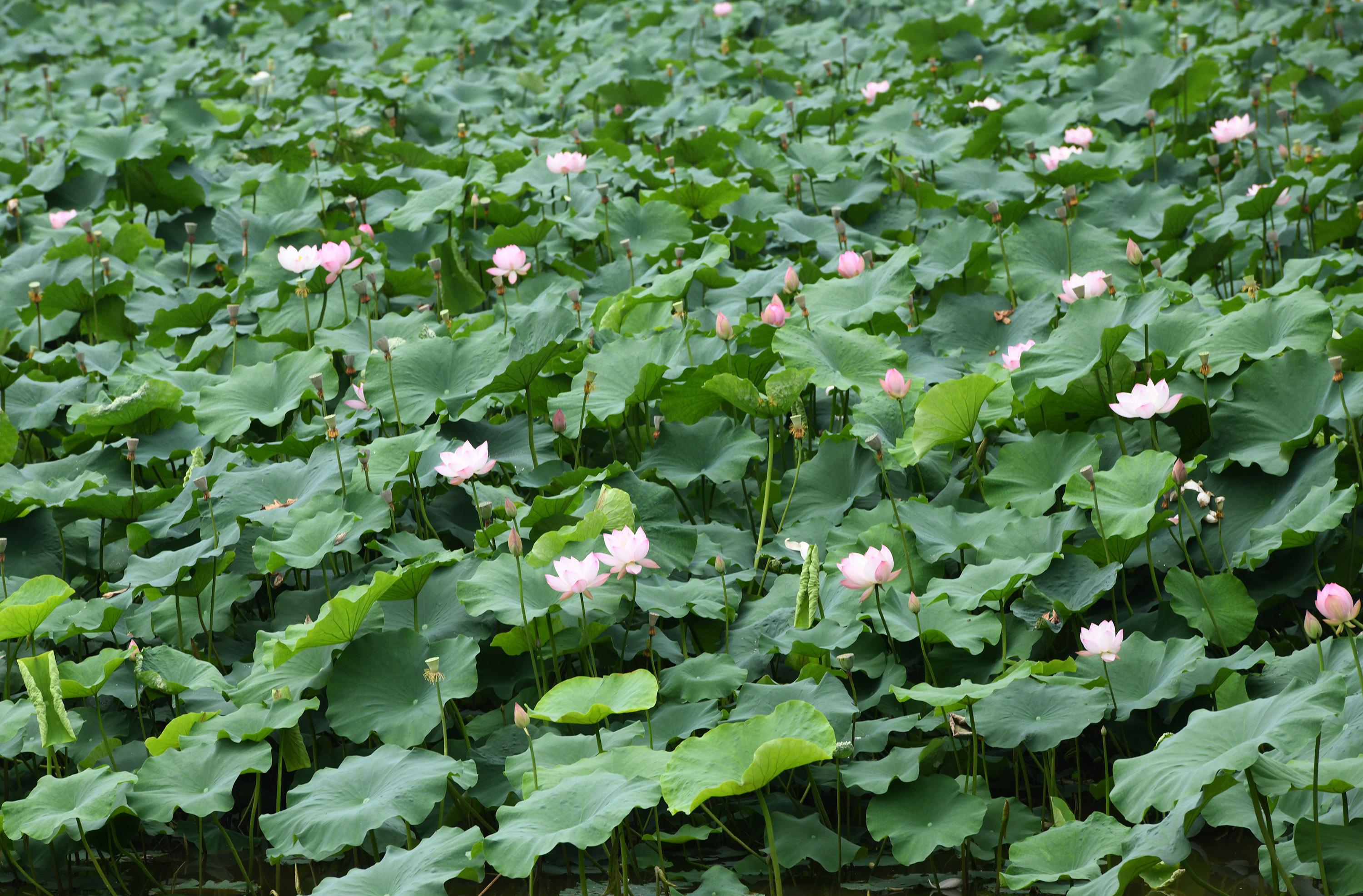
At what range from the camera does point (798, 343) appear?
235 cm

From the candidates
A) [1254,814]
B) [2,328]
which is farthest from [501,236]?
[1254,814]

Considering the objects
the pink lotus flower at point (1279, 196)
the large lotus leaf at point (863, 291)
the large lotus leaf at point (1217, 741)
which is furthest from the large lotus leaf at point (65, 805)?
the pink lotus flower at point (1279, 196)

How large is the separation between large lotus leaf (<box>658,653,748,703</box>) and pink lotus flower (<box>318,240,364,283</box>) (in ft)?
4.69

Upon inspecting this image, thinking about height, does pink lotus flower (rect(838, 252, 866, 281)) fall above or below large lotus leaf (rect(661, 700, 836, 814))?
above

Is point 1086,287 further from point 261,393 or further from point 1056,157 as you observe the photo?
point 261,393

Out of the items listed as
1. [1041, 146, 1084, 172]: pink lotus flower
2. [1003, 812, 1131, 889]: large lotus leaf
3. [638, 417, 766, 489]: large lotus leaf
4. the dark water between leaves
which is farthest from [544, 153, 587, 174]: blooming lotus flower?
[1003, 812, 1131, 889]: large lotus leaf

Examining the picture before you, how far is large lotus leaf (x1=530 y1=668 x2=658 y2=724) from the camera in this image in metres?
1.60

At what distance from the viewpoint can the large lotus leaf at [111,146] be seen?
3.93m

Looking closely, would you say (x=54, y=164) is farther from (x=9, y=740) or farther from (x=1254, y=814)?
(x=1254, y=814)

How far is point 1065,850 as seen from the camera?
154 centimetres

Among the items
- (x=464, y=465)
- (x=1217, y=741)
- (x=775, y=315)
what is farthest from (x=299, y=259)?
(x=1217, y=741)

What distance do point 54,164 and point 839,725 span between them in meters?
3.89

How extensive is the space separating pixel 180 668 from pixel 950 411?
4.97 feet

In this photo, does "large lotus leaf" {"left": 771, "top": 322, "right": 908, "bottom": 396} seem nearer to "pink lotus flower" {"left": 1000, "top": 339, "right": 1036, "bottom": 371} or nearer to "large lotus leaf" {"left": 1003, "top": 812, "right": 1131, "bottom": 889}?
"pink lotus flower" {"left": 1000, "top": 339, "right": 1036, "bottom": 371}
